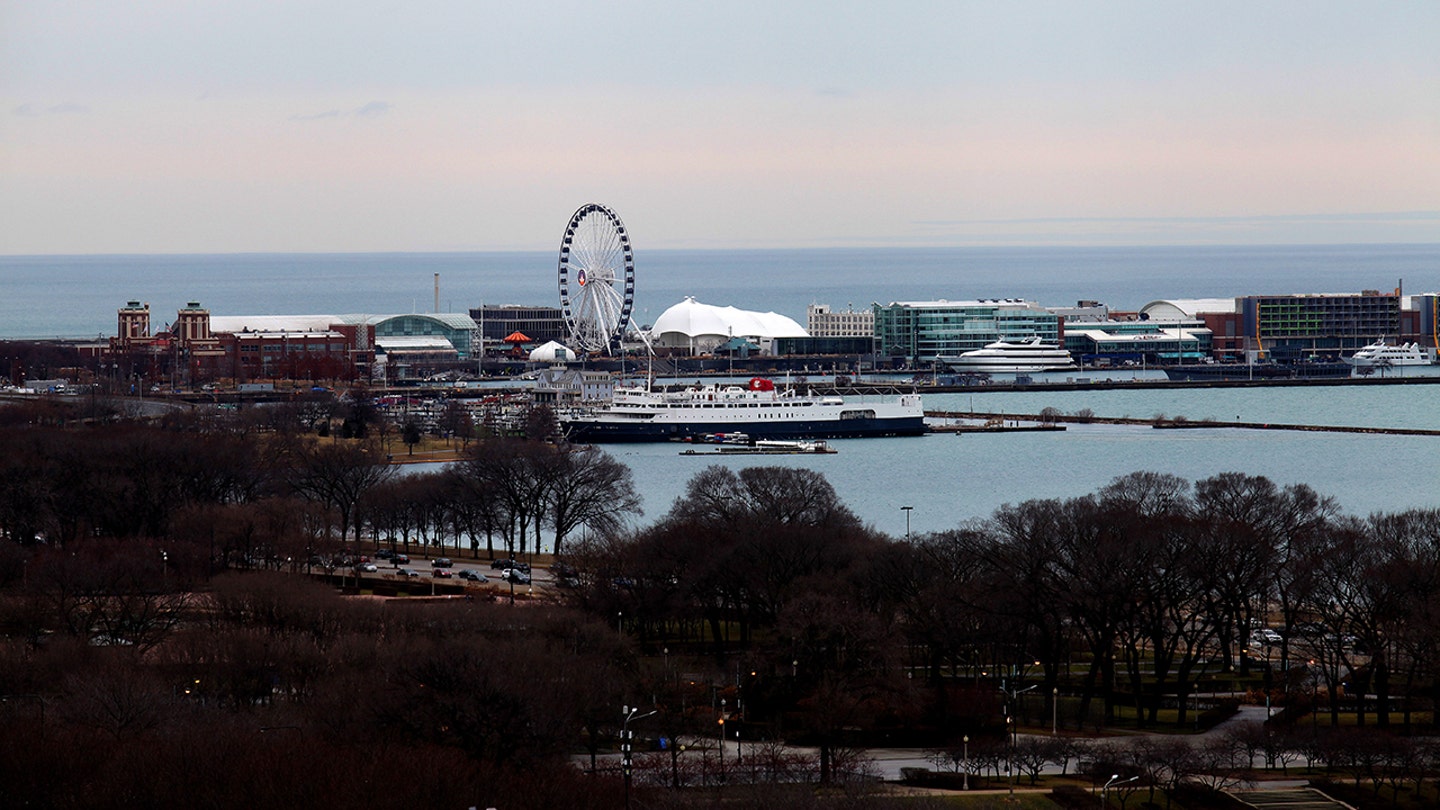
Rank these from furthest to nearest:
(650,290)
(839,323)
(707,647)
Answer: (650,290), (839,323), (707,647)

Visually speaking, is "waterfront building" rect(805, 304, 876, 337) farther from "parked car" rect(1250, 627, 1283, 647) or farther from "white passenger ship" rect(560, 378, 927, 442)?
"parked car" rect(1250, 627, 1283, 647)

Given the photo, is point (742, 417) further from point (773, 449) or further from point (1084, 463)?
point (1084, 463)

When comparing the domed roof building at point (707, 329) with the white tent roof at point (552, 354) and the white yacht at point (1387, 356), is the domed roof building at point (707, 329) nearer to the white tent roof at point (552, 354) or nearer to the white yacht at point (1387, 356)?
the white tent roof at point (552, 354)

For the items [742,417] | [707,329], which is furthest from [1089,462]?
[707,329]

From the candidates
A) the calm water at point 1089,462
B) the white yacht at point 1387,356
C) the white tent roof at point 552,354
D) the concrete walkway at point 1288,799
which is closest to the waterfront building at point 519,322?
the white tent roof at point 552,354

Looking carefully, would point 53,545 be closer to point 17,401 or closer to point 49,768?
point 49,768

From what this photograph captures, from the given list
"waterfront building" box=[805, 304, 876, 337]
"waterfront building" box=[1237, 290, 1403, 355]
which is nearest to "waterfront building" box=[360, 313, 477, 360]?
"waterfront building" box=[805, 304, 876, 337]

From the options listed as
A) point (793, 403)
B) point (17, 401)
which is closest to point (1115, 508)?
point (793, 403)
